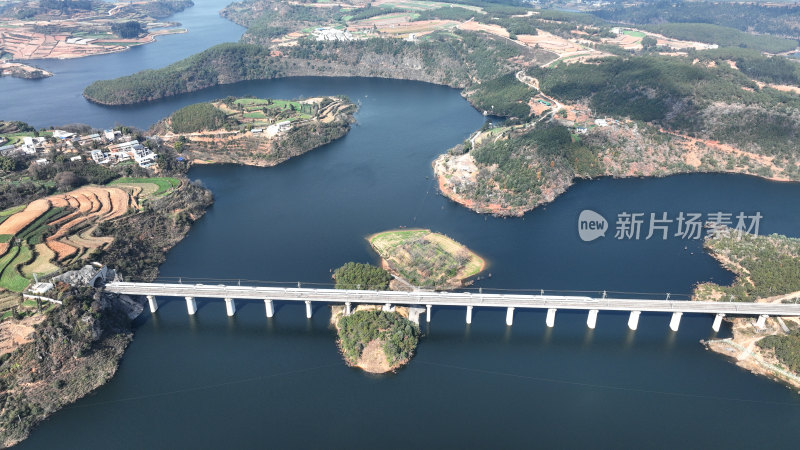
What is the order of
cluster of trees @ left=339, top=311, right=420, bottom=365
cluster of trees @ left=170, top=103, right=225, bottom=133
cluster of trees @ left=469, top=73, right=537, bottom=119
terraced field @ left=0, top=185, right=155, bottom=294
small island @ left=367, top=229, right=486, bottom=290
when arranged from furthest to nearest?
cluster of trees @ left=469, top=73, right=537, bottom=119 < cluster of trees @ left=170, top=103, right=225, bottom=133 < small island @ left=367, top=229, right=486, bottom=290 < terraced field @ left=0, top=185, right=155, bottom=294 < cluster of trees @ left=339, top=311, right=420, bottom=365

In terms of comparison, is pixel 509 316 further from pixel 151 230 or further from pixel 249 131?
pixel 249 131

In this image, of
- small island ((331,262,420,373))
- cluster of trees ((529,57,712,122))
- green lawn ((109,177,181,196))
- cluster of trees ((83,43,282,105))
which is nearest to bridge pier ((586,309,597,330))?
small island ((331,262,420,373))

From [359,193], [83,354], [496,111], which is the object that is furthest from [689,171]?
[83,354]

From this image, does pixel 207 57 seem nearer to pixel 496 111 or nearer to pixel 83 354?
pixel 496 111

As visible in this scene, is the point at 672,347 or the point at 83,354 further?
the point at 672,347

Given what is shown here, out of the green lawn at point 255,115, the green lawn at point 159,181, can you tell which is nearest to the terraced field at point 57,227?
the green lawn at point 159,181

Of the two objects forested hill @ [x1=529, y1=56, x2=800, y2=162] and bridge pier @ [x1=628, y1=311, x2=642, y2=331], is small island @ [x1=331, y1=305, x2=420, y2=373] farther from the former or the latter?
forested hill @ [x1=529, y1=56, x2=800, y2=162]

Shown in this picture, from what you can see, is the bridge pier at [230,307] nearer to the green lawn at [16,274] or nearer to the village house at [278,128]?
the green lawn at [16,274]
